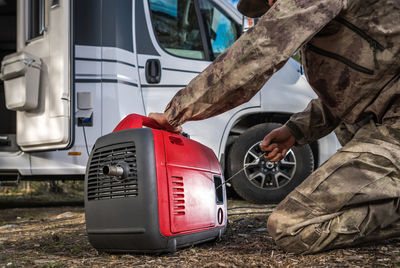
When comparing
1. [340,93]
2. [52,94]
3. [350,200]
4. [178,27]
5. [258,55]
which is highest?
[178,27]

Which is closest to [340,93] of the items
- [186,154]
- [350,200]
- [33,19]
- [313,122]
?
[313,122]

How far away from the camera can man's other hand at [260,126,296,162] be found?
228 centimetres

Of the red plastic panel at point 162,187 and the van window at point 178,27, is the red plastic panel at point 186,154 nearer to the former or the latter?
the red plastic panel at point 162,187

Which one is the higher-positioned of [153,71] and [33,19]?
[33,19]

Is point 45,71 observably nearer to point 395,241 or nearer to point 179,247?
point 179,247

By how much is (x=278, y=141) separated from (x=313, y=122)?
0.22 metres

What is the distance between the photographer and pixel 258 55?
5.18ft

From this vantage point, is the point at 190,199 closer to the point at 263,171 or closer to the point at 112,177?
the point at 112,177

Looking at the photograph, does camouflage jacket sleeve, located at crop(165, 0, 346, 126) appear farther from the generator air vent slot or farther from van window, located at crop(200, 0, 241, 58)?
van window, located at crop(200, 0, 241, 58)

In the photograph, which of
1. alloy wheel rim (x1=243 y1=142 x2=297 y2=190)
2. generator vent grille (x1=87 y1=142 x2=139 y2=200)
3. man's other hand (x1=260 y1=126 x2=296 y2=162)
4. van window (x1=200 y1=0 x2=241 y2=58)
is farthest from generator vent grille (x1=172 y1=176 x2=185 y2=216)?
van window (x1=200 y1=0 x2=241 y2=58)

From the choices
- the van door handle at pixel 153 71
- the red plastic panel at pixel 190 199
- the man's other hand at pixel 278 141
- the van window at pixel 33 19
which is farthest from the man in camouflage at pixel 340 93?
the van window at pixel 33 19

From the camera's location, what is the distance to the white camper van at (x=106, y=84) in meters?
3.44

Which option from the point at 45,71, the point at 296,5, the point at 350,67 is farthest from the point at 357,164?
the point at 45,71

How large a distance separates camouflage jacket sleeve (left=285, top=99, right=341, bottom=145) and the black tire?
71.1 inches
